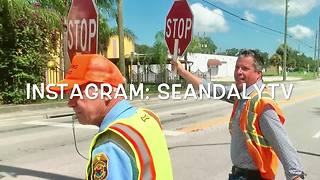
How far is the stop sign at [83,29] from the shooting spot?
4.82 m

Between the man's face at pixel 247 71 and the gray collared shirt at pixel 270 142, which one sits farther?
the man's face at pixel 247 71

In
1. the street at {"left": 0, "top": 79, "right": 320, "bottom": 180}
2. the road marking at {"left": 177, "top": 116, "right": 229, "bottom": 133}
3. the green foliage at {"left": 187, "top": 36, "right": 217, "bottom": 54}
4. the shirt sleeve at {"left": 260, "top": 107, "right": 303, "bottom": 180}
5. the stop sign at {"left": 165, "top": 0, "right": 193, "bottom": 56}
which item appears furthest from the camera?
the green foliage at {"left": 187, "top": 36, "right": 217, "bottom": 54}

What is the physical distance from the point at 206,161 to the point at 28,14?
54.1 ft

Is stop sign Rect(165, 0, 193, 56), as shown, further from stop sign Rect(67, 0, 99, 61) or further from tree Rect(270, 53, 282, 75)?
tree Rect(270, 53, 282, 75)

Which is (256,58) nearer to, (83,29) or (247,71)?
(247,71)

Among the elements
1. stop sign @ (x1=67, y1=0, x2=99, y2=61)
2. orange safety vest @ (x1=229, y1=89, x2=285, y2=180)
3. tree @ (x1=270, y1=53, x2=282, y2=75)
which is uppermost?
tree @ (x1=270, y1=53, x2=282, y2=75)

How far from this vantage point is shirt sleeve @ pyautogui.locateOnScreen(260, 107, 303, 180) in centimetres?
380

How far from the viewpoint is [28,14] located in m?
24.1

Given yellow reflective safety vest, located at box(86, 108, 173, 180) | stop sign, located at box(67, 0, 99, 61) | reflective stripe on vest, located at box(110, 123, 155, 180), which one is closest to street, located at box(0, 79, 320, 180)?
stop sign, located at box(67, 0, 99, 61)

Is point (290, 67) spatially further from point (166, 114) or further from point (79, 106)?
point (79, 106)

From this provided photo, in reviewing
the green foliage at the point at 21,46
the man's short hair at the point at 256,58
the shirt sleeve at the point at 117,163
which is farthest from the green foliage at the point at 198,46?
the shirt sleeve at the point at 117,163

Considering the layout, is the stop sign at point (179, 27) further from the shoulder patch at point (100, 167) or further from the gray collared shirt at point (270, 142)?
the shoulder patch at point (100, 167)

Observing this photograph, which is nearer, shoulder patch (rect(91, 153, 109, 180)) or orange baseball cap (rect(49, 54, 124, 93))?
shoulder patch (rect(91, 153, 109, 180))

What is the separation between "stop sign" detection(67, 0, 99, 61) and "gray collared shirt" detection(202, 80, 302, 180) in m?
1.42
